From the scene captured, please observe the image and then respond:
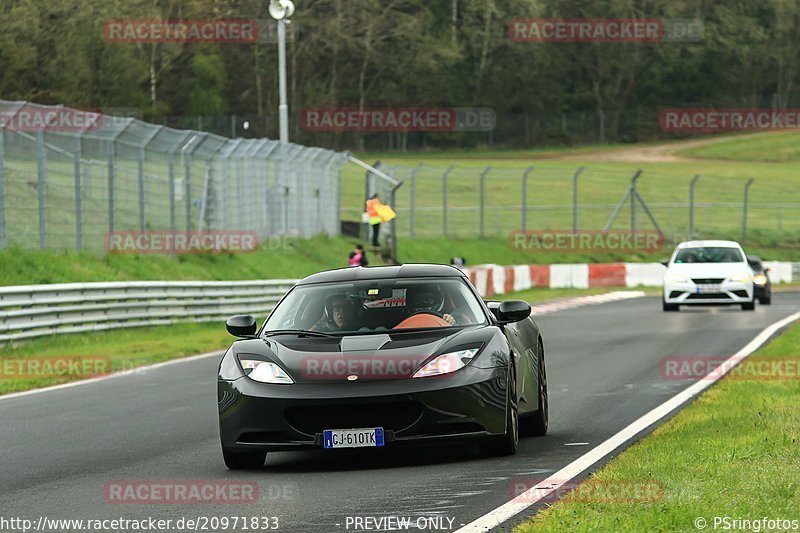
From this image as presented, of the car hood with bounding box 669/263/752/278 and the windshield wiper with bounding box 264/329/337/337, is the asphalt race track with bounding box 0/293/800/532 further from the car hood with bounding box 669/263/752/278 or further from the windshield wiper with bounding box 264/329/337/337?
the car hood with bounding box 669/263/752/278

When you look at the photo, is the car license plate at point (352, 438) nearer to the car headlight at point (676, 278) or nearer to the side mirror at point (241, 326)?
the side mirror at point (241, 326)

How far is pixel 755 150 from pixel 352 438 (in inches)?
3593

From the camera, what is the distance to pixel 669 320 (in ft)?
87.5

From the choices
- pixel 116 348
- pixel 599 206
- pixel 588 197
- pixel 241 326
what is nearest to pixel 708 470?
pixel 241 326

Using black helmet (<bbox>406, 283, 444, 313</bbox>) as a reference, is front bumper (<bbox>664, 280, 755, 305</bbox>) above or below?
below

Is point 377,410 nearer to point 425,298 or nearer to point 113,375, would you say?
point 425,298

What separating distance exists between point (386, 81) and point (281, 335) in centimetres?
9076

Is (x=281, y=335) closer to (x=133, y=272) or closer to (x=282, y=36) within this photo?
(x=133, y=272)

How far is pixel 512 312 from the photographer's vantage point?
33.4 ft

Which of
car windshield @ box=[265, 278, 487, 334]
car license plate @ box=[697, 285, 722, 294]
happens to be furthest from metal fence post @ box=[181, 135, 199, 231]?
car windshield @ box=[265, 278, 487, 334]

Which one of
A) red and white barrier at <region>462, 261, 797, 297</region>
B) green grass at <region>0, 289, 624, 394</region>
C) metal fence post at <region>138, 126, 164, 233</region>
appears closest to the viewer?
green grass at <region>0, 289, 624, 394</region>

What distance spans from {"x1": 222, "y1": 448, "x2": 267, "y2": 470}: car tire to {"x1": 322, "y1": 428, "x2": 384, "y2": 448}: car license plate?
1.85 ft

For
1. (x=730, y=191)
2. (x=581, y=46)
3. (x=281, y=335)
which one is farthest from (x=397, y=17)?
(x=281, y=335)

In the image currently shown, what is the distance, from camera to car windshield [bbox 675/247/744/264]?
30000 mm
